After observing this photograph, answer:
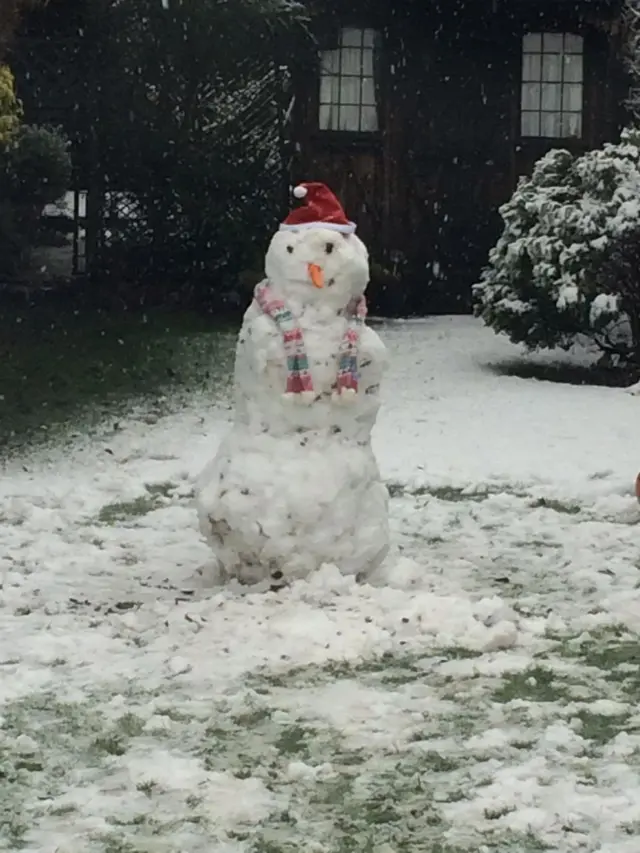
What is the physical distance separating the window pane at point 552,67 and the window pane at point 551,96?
81mm

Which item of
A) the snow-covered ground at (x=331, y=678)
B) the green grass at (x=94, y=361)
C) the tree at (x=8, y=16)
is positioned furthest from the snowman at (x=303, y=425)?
the tree at (x=8, y=16)

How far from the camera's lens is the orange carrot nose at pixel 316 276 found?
19.2 ft

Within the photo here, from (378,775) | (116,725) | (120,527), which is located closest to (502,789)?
(378,775)

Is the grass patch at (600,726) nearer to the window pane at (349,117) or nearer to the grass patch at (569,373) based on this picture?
the grass patch at (569,373)

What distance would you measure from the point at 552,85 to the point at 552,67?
215 mm

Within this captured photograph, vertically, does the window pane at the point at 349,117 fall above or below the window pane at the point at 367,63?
below

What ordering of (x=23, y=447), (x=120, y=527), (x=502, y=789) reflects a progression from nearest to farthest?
(x=502, y=789) < (x=120, y=527) < (x=23, y=447)

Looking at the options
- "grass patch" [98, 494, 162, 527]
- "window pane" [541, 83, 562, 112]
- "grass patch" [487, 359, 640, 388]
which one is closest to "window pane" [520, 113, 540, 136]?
"window pane" [541, 83, 562, 112]

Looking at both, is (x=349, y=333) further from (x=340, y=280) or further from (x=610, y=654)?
(x=610, y=654)

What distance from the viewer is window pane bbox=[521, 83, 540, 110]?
16594 mm

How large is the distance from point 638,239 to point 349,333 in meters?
6.08

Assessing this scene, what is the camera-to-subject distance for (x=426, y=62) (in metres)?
16.2

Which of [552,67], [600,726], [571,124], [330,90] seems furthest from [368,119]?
[600,726]

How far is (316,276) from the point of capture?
5.86 metres
